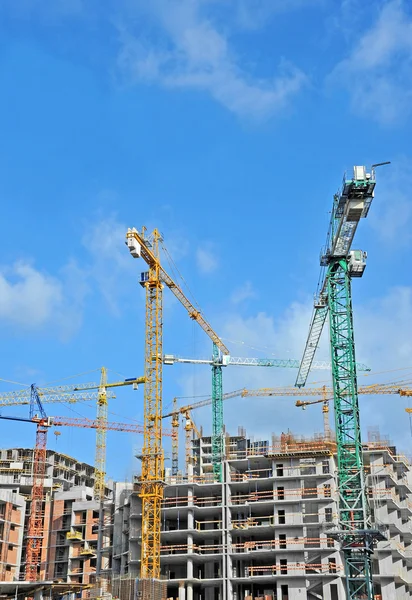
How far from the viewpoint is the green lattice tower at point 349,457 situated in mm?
72500

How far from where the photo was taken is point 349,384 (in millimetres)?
78312

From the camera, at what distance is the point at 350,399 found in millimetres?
78312

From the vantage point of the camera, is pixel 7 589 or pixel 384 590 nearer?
pixel 7 589

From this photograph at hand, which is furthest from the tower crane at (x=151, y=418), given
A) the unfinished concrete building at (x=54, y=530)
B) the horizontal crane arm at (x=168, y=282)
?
the unfinished concrete building at (x=54, y=530)

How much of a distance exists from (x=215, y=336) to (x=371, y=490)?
128 ft

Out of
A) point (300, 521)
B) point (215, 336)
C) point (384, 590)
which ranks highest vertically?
point (215, 336)

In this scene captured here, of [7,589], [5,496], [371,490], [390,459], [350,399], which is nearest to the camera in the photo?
[7,589]

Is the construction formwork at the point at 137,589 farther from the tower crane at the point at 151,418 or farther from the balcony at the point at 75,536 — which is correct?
the balcony at the point at 75,536

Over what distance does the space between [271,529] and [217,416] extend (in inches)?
1080

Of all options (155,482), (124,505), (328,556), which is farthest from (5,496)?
(328,556)

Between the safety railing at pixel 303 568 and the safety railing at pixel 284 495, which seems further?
the safety railing at pixel 284 495

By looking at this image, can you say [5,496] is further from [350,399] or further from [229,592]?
[350,399]

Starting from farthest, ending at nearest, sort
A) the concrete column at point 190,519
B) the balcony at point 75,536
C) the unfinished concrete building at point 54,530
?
the balcony at point 75,536
the unfinished concrete building at point 54,530
the concrete column at point 190,519

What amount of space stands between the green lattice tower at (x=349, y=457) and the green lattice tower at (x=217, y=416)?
81.9ft
